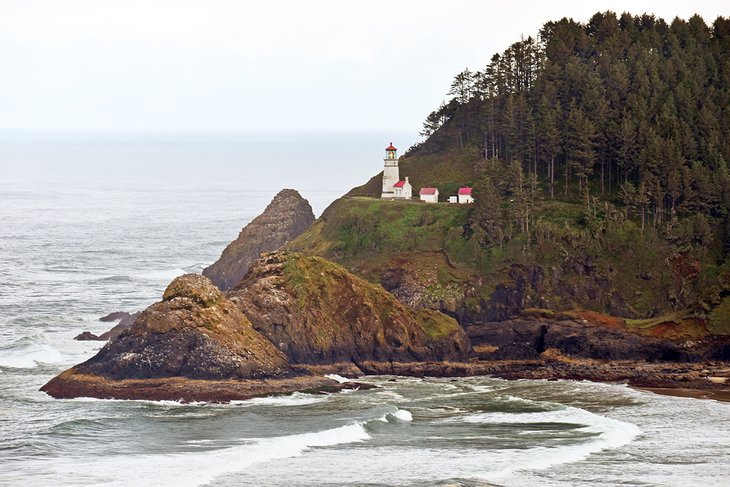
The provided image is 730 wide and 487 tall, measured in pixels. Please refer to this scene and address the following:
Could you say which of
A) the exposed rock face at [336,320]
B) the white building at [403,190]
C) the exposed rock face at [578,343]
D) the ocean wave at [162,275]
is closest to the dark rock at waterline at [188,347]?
the exposed rock face at [336,320]

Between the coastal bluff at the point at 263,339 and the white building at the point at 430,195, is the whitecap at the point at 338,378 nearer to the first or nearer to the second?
the coastal bluff at the point at 263,339

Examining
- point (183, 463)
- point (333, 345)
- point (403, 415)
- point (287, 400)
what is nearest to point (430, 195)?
point (333, 345)

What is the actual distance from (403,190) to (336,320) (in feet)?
107

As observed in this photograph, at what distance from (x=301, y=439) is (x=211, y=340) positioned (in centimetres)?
1348

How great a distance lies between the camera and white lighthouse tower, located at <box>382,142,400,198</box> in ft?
398

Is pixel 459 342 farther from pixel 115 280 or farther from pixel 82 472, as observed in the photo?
pixel 115 280

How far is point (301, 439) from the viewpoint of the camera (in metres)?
71.2

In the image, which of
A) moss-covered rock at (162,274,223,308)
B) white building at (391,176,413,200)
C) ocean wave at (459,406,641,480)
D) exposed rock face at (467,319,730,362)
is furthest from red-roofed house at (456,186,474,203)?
ocean wave at (459,406,641,480)

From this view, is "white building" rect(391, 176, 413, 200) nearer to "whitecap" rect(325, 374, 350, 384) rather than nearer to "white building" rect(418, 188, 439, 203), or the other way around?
"white building" rect(418, 188, 439, 203)

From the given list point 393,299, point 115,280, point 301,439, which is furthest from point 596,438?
point 115,280

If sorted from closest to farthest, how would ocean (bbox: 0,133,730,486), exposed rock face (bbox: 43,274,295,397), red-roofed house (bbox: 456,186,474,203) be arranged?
ocean (bbox: 0,133,730,486) < exposed rock face (bbox: 43,274,295,397) < red-roofed house (bbox: 456,186,474,203)

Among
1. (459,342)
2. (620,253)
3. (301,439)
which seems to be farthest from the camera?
(620,253)

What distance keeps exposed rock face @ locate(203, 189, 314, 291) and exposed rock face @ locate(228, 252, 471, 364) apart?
2854 centimetres

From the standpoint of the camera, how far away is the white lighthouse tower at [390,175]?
398 feet
